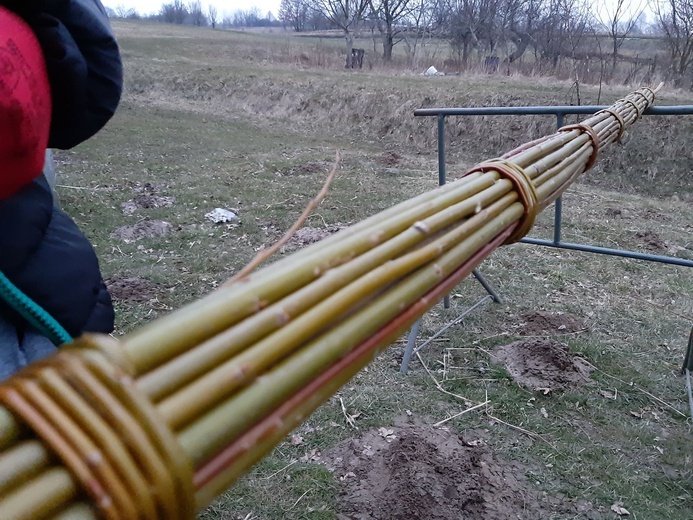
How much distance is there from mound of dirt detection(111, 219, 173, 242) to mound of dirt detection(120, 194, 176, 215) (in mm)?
475

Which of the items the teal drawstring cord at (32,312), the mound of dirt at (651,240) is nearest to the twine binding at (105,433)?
the teal drawstring cord at (32,312)

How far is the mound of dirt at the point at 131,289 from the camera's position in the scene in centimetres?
371

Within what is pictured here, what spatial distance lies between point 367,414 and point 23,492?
2382mm

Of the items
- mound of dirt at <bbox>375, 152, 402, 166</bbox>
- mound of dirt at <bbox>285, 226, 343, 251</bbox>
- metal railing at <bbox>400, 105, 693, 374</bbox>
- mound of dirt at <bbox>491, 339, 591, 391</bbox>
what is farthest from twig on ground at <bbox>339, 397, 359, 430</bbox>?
mound of dirt at <bbox>375, 152, 402, 166</bbox>

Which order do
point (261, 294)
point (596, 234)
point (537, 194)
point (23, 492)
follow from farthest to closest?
point (596, 234)
point (537, 194)
point (261, 294)
point (23, 492)

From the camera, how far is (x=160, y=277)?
13.2ft

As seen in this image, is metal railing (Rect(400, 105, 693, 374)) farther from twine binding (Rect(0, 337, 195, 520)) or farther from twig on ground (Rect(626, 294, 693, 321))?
twine binding (Rect(0, 337, 195, 520))

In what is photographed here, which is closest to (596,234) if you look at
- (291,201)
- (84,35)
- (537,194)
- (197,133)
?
(291,201)

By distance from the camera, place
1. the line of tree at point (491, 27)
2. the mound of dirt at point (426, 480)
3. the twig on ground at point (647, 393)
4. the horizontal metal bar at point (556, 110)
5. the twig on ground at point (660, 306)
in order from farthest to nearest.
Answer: the line of tree at point (491, 27) < the twig on ground at point (660, 306) < the twig on ground at point (647, 393) < the horizontal metal bar at point (556, 110) < the mound of dirt at point (426, 480)

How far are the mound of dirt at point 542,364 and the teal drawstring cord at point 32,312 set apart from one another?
2.46m

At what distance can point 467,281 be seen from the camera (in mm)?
4055

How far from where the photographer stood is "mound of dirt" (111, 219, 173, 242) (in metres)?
4.83

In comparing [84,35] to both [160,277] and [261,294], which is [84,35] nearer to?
[261,294]

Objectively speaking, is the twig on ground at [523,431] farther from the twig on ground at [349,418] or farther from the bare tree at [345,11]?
the bare tree at [345,11]
